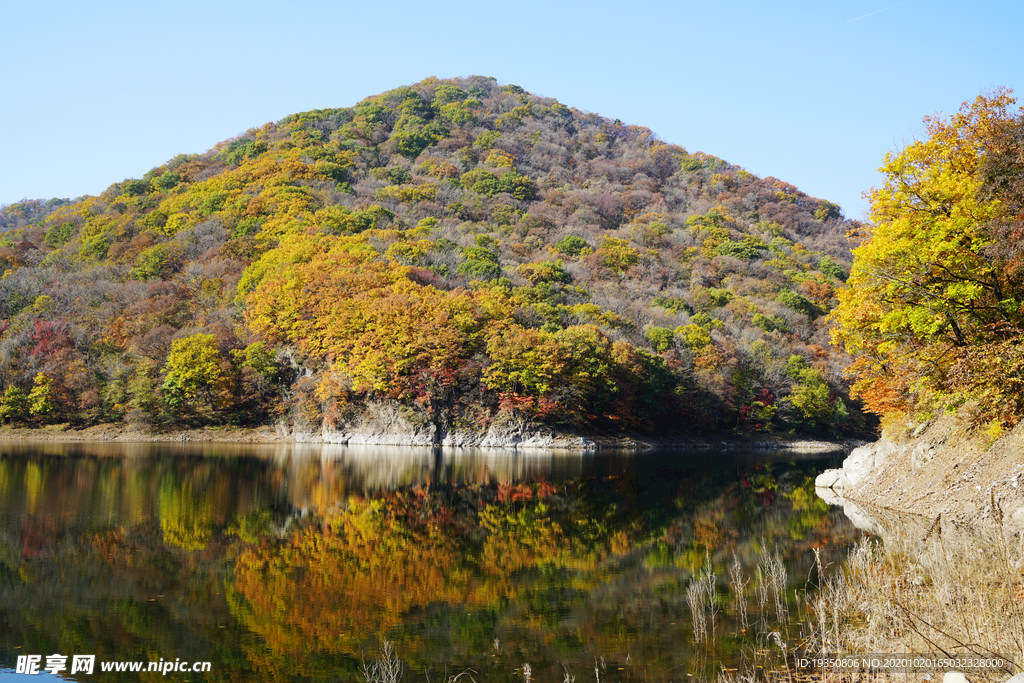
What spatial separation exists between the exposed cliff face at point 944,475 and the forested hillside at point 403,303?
33.1 m

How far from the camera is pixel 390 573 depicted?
1378cm

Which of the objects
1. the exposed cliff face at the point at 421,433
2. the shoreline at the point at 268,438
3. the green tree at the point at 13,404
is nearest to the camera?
the green tree at the point at 13,404

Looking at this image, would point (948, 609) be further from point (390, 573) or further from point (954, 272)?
point (954, 272)

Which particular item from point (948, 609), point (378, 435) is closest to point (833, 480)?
point (948, 609)

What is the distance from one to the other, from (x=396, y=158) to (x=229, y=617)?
12444 cm

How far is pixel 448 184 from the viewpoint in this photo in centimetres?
11794

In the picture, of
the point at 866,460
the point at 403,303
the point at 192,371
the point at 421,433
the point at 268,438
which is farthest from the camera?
the point at 403,303

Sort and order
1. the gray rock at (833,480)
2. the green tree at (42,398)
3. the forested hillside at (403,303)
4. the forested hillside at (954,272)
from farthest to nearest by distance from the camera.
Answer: the forested hillside at (403,303) < the green tree at (42,398) < the gray rock at (833,480) < the forested hillside at (954,272)

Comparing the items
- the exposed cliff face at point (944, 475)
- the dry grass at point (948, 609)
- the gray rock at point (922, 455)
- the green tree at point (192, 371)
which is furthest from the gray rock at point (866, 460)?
the green tree at point (192, 371)

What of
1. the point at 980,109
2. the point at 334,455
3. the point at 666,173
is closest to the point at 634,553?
the point at 980,109

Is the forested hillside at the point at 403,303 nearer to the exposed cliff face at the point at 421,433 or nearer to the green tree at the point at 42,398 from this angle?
the green tree at the point at 42,398

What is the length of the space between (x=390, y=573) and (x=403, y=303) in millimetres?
50834

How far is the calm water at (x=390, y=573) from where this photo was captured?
31.2 feet

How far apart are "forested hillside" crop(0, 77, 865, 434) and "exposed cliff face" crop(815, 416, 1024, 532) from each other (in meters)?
33.1
